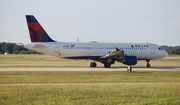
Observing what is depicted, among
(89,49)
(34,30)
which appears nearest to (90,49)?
(89,49)

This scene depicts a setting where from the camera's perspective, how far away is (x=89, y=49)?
4400cm

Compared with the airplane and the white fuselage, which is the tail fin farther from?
the white fuselage

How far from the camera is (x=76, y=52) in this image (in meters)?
43.2

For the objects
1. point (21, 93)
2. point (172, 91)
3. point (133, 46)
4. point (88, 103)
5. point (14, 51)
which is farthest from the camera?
point (14, 51)

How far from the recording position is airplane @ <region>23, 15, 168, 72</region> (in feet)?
136

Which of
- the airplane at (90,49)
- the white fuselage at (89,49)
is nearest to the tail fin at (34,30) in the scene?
the airplane at (90,49)

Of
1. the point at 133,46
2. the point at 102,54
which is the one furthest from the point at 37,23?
the point at 133,46

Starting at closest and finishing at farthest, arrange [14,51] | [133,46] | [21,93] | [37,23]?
1. [21,93]
2. [37,23]
3. [133,46]
4. [14,51]

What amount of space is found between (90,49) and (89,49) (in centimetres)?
14

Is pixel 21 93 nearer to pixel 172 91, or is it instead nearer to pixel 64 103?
pixel 64 103

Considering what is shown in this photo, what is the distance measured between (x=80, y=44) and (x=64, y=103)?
2868 centimetres

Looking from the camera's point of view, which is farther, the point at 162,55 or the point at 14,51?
the point at 14,51

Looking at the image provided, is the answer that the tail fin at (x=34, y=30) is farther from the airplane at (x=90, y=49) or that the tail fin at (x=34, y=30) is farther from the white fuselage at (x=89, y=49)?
the white fuselage at (x=89, y=49)

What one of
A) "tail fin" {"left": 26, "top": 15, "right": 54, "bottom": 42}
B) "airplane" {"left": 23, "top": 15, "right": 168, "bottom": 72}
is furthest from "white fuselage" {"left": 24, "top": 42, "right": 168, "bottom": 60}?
"tail fin" {"left": 26, "top": 15, "right": 54, "bottom": 42}
